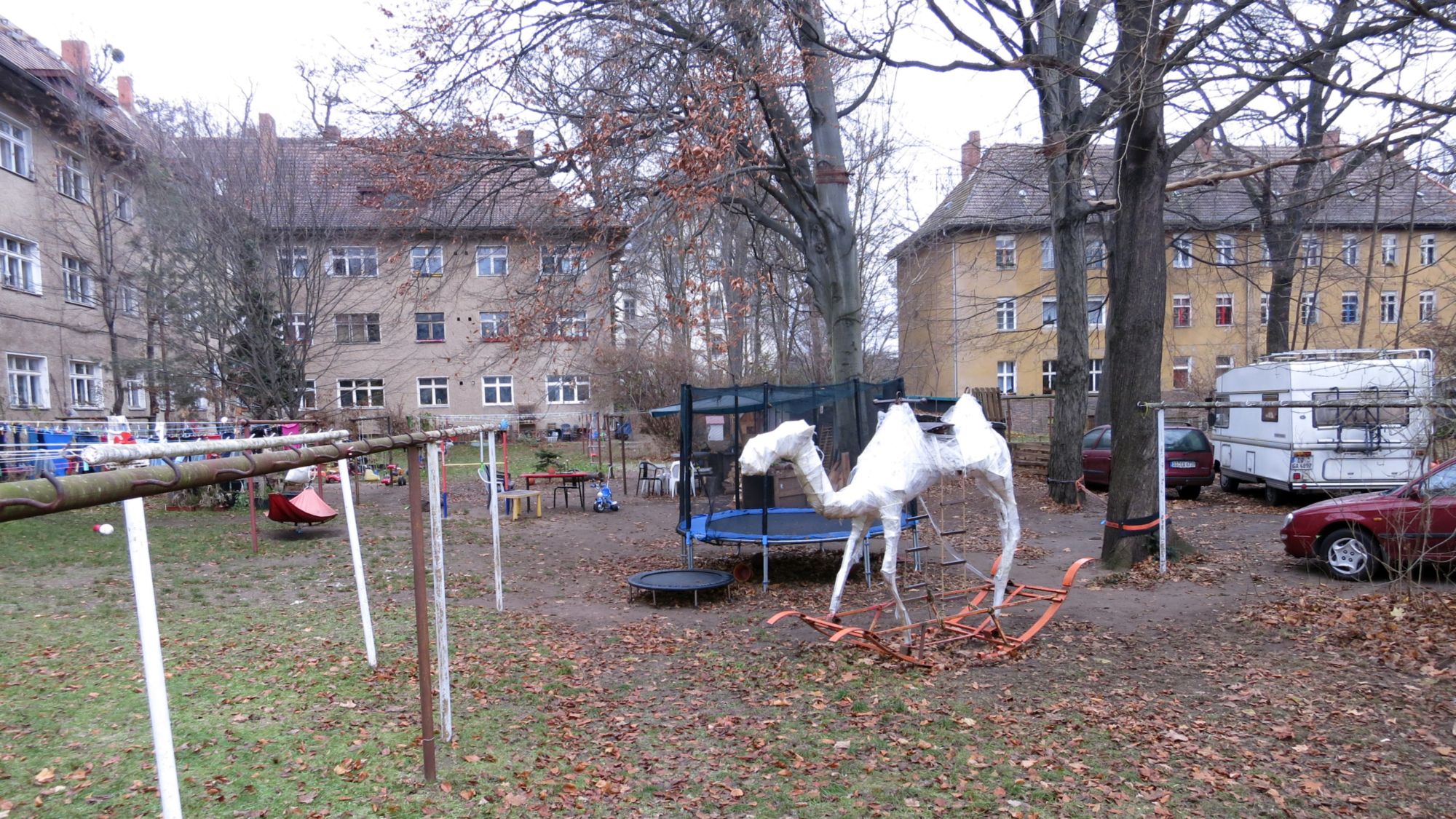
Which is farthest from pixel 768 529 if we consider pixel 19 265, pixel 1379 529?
pixel 19 265

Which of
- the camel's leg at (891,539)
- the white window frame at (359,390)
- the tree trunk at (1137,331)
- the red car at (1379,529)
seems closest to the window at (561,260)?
the camel's leg at (891,539)

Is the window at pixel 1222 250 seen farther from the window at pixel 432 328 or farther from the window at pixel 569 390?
the window at pixel 432 328

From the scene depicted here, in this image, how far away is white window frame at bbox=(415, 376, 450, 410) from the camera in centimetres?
3850

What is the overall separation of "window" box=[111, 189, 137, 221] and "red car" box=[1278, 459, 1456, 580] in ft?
73.5

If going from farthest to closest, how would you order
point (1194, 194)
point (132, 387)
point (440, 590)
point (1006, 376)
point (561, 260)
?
1. point (1006, 376)
2. point (1194, 194)
3. point (132, 387)
4. point (561, 260)
5. point (440, 590)

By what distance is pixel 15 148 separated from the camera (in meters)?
20.8

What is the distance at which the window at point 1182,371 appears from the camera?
36625mm

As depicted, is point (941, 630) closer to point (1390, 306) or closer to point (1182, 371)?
point (1182, 371)

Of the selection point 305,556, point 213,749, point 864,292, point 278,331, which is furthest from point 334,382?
point 213,749

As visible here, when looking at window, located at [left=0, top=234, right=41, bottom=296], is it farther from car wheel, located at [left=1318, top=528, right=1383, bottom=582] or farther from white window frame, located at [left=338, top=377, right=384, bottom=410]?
car wheel, located at [left=1318, top=528, right=1383, bottom=582]

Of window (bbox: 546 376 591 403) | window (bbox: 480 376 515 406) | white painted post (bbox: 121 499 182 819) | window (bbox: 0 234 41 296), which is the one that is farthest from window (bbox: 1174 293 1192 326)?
white painted post (bbox: 121 499 182 819)

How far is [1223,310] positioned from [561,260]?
A: 35.0m

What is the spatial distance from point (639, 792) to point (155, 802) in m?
2.38

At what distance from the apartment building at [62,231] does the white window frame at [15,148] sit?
25mm
